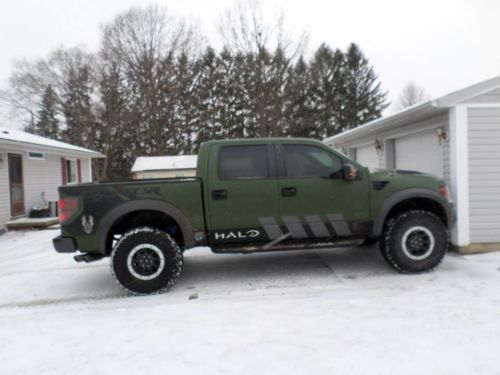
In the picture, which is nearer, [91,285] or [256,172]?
[256,172]

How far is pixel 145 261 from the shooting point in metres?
4.87

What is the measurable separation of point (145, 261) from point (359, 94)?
115 ft

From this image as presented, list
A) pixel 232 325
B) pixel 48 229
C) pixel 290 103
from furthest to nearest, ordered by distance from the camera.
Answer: pixel 290 103
pixel 48 229
pixel 232 325

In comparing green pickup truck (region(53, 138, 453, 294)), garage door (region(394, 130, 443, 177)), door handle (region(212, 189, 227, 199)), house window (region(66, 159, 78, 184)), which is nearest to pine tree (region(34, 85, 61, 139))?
house window (region(66, 159, 78, 184))

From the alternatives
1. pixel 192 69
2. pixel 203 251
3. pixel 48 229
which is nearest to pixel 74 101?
pixel 192 69

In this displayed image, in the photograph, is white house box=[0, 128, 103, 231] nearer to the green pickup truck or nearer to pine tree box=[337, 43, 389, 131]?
the green pickup truck

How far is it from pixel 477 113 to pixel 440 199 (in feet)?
6.26

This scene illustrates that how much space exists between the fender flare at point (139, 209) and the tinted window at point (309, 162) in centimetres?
152

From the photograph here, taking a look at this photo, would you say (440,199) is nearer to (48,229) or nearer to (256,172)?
(256,172)

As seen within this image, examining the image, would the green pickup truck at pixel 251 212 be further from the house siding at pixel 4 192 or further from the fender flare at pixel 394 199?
the house siding at pixel 4 192

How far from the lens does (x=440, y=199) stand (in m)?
5.33

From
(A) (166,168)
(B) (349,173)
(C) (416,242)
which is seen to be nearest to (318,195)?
(B) (349,173)

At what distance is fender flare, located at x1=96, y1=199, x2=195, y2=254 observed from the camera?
4.82 meters

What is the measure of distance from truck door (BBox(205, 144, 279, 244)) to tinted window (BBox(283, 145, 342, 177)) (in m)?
0.25
